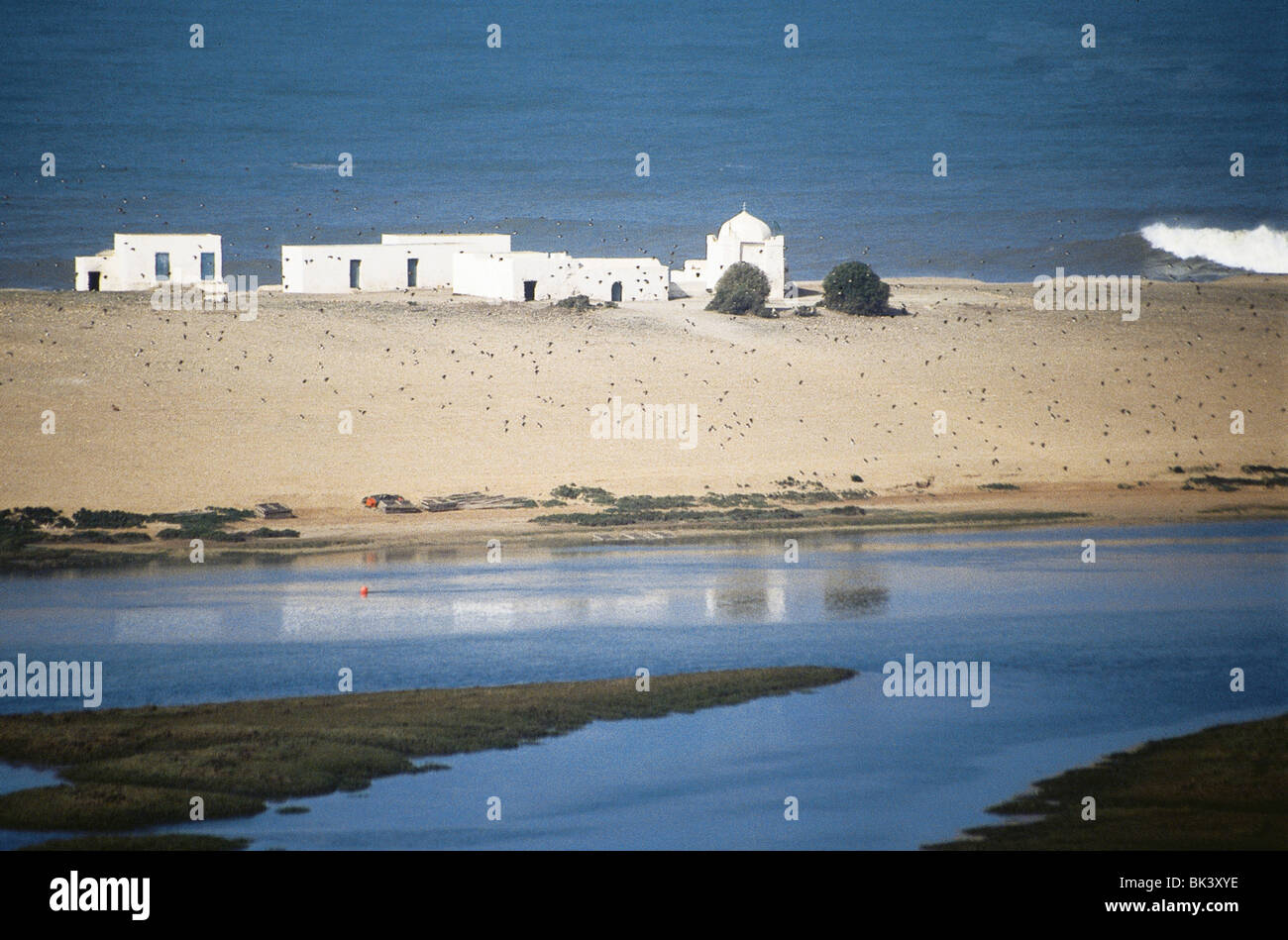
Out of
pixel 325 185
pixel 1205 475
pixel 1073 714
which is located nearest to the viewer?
pixel 1073 714

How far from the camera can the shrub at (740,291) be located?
50.3m

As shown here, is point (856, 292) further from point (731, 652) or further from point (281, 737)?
point (281, 737)

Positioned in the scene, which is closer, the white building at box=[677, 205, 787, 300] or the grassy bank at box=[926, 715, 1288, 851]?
the grassy bank at box=[926, 715, 1288, 851]

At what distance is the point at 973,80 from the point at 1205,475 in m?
90.2

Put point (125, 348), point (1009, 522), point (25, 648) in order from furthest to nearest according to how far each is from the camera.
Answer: point (125, 348)
point (1009, 522)
point (25, 648)

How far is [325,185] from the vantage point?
115 m

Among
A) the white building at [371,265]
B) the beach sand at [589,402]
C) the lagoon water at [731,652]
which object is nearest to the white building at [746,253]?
the beach sand at [589,402]

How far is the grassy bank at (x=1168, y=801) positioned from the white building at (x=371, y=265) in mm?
39234

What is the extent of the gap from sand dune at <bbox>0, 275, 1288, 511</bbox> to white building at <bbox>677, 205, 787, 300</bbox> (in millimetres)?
6418

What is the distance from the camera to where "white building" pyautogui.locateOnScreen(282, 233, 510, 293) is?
171 feet

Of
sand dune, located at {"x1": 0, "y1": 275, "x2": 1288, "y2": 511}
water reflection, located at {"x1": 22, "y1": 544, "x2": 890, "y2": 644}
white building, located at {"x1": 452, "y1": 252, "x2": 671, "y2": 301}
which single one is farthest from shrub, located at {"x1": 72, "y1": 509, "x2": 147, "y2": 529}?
white building, located at {"x1": 452, "y1": 252, "x2": 671, "y2": 301}

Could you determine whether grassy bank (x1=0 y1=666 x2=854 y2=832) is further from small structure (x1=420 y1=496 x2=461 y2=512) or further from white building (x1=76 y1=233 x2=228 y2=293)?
white building (x1=76 y1=233 x2=228 y2=293)
